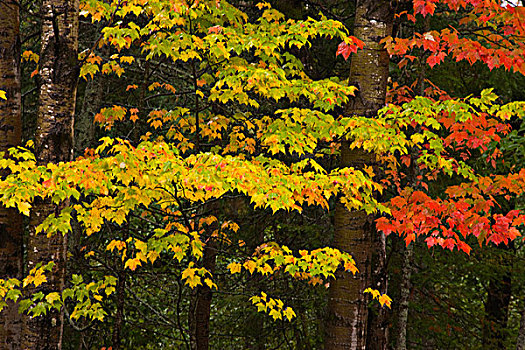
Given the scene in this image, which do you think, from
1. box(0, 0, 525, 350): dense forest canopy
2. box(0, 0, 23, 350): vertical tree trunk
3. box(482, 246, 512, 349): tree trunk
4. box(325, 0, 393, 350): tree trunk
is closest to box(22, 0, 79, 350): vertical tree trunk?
box(0, 0, 525, 350): dense forest canopy

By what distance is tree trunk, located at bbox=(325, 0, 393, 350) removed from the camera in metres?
6.49

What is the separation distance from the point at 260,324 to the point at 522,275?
17.6 ft

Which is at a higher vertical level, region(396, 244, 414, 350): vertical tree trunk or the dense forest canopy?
the dense forest canopy

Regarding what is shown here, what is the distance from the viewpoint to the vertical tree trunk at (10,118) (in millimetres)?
6707

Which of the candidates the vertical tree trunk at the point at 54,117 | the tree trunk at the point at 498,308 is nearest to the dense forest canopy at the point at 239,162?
the vertical tree trunk at the point at 54,117

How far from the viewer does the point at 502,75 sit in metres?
10.4

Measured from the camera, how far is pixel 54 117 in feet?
18.7

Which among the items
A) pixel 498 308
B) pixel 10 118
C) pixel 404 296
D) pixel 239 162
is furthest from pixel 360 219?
pixel 498 308

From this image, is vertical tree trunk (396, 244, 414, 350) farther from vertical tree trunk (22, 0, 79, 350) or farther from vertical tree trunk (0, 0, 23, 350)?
vertical tree trunk (0, 0, 23, 350)

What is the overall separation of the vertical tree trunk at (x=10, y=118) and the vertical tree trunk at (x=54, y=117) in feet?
4.14

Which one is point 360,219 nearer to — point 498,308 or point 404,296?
point 404,296

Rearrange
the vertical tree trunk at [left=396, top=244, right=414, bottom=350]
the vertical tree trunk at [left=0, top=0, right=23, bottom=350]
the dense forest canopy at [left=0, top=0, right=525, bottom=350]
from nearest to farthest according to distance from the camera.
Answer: the dense forest canopy at [left=0, top=0, right=525, bottom=350] < the vertical tree trunk at [left=0, top=0, right=23, bottom=350] < the vertical tree trunk at [left=396, top=244, right=414, bottom=350]

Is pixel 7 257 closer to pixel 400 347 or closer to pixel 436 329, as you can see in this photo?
pixel 400 347

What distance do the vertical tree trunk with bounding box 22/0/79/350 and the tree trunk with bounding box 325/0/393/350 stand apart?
3.20 meters
